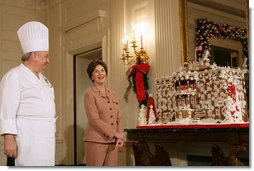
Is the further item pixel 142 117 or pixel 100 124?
pixel 142 117

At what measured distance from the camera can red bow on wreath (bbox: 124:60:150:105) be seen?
1.89 m

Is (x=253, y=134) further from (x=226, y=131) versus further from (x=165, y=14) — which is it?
(x=165, y=14)

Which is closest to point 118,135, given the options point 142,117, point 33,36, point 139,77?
point 142,117

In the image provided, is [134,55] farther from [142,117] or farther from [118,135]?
[118,135]

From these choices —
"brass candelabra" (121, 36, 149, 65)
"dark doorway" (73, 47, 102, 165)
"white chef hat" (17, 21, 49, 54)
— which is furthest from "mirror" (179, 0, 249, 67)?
"white chef hat" (17, 21, 49, 54)

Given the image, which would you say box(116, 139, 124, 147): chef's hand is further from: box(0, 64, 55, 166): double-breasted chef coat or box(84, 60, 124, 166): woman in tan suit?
box(0, 64, 55, 166): double-breasted chef coat

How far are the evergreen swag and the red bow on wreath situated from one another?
29 centimetres

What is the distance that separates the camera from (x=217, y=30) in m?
1.78

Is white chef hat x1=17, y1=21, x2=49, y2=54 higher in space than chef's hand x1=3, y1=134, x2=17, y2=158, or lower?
higher

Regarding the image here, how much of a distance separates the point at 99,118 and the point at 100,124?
3 centimetres

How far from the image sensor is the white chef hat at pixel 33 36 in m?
1.60

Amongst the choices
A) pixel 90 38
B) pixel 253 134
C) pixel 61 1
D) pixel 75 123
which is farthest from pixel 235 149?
pixel 61 1

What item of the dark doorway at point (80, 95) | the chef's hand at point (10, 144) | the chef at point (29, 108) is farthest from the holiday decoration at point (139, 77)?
the chef's hand at point (10, 144)

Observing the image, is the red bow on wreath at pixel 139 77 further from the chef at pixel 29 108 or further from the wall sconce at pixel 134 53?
the chef at pixel 29 108
